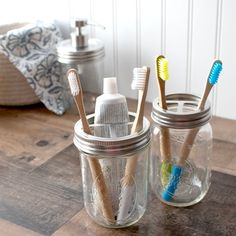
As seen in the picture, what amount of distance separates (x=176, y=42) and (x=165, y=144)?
0.40 metres

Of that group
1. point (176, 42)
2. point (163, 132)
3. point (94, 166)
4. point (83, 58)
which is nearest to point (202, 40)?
point (176, 42)

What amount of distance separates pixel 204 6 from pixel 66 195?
51cm

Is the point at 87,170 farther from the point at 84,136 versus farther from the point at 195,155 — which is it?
the point at 195,155

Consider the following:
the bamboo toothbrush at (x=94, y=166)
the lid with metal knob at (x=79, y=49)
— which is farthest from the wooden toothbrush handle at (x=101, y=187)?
the lid with metal knob at (x=79, y=49)

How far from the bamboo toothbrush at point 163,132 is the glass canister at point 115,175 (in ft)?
0.12

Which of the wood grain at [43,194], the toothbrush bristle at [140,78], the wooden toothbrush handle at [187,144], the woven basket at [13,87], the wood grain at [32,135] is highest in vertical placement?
the toothbrush bristle at [140,78]

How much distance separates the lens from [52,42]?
117 cm

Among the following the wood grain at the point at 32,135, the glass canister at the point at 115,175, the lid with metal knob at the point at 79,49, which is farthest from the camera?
the lid with metal knob at the point at 79,49

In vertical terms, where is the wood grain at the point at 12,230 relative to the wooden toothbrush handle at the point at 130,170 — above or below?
below

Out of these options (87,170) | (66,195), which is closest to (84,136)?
(87,170)

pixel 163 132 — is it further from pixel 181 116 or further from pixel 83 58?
pixel 83 58

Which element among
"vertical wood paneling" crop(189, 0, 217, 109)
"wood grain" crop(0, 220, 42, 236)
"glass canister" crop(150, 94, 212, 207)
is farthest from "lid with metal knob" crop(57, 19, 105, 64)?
"wood grain" crop(0, 220, 42, 236)

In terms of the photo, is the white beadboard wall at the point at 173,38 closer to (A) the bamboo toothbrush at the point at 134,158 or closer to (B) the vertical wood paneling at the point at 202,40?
(B) the vertical wood paneling at the point at 202,40

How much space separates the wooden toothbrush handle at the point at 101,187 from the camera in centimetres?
66
